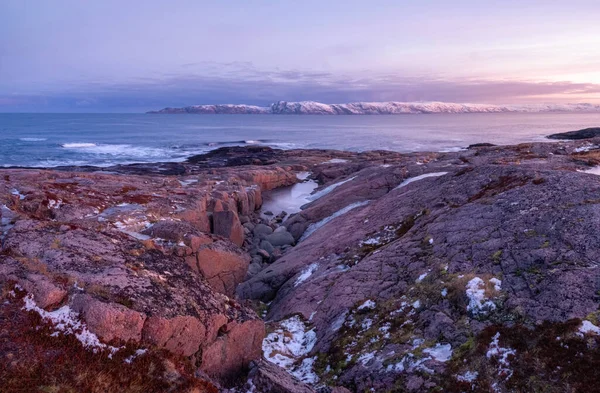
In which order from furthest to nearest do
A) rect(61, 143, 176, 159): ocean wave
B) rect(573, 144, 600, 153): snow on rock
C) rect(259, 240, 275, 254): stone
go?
1. rect(61, 143, 176, 159): ocean wave
2. rect(573, 144, 600, 153): snow on rock
3. rect(259, 240, 275, 254): stone

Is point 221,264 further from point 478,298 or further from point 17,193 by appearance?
→ point 17,193

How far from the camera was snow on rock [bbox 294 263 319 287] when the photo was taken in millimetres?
19359

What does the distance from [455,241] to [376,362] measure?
6459 millimetres

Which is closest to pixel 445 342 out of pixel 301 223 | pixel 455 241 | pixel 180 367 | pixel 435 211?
pixel 455 241

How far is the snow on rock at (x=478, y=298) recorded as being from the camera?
35.4ft

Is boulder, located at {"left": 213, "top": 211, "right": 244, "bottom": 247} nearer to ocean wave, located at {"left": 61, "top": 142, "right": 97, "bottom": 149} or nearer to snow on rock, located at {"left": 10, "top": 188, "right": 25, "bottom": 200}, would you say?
snow on rock, located at {"left": 10, "top": 188, "right": 25, "bottom": 200}

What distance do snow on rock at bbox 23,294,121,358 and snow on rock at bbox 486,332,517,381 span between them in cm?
818

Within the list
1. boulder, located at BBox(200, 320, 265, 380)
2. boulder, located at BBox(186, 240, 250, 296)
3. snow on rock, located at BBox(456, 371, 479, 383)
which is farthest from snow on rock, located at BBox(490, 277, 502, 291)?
boulder, located at BBox(186, 240, 250, 296)

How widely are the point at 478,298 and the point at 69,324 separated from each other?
395 inches

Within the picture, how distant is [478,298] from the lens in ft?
36.6

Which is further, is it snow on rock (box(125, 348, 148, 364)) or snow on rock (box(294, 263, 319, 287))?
snow on rock (box(294, 263, 319, 287))

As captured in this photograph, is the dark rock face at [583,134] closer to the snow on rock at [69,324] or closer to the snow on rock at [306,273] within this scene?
the snow on rock at [306,273]

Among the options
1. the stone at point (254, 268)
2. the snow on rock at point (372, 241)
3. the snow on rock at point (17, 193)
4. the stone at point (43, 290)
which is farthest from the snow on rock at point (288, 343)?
the snow on rock at point (17, 193)

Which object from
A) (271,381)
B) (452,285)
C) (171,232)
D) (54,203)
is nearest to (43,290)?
(271,381)
